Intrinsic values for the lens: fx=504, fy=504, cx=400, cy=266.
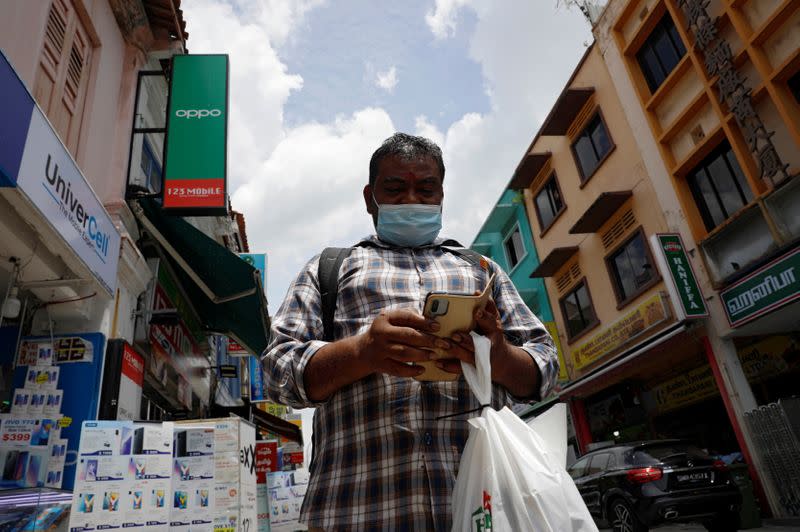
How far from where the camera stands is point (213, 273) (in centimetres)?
695

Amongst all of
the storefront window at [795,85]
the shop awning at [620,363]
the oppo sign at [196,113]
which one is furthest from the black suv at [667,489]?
the oppo sign at [196,113]

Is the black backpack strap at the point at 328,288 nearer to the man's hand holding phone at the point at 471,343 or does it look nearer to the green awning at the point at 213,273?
the man's hand holding phone at the point at 471,343

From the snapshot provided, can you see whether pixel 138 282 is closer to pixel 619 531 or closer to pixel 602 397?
pixel 619 531

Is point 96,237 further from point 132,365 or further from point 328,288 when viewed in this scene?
point 328,288

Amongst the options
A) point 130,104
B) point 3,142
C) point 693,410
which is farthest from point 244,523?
point 693,410

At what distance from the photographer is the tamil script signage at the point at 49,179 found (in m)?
2.85

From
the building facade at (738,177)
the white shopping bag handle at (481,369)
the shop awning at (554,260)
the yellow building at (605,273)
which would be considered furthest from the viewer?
the shop awning at (554,260)

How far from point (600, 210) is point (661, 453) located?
23.9 feet

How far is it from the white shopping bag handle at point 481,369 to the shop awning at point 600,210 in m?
12.4

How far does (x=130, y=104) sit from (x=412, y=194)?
6.48 metres

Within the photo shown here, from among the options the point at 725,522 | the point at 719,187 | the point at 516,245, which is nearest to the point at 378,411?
the point at 725,522

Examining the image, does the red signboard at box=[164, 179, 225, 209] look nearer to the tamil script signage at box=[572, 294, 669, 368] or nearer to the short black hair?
the short black hair

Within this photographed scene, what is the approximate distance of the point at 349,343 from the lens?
1322mm

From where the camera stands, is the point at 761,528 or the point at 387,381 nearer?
the point at 387,381
